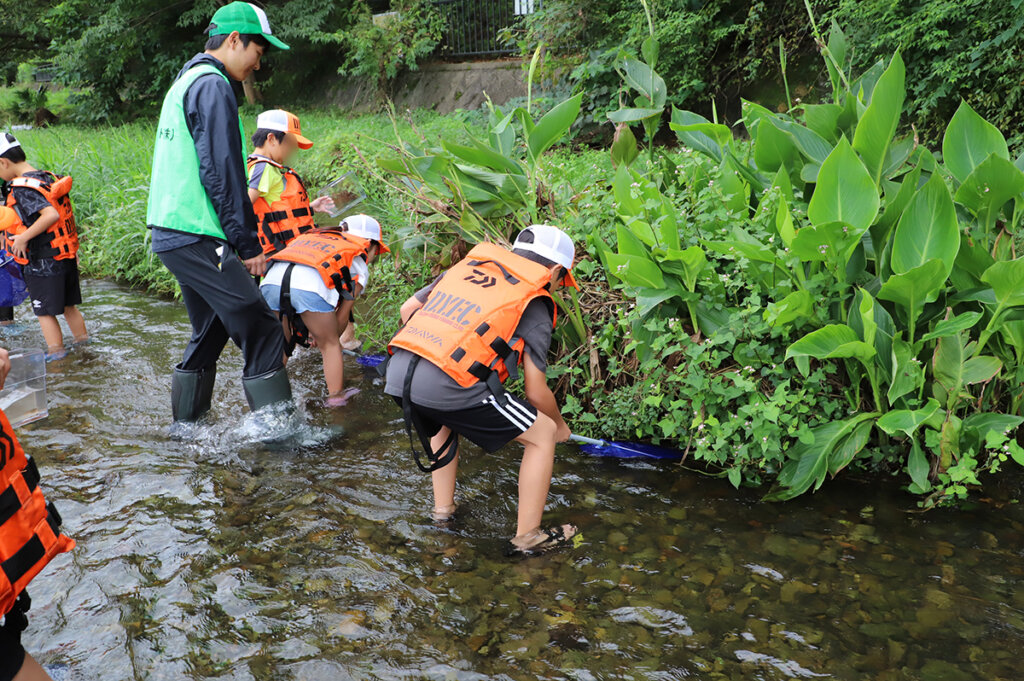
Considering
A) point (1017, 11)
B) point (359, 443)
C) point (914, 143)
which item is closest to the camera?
point (914, 143)

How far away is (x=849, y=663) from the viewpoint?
263 cm

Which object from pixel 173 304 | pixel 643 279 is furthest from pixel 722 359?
pixel 173 304

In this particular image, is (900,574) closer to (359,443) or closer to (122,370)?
(359,443)

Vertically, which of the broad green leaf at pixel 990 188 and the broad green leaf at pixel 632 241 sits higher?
the broad green leaf at pixel 990 188

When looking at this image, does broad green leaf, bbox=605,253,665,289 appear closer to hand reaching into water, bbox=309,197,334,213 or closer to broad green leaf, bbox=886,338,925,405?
broad green leaf, bbox=886,338,925,405

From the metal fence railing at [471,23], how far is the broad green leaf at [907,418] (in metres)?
13.6

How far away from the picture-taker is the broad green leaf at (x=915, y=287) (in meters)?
3.12

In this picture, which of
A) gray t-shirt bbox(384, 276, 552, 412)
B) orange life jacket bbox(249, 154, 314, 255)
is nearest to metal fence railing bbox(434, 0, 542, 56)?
orange life jacket bbox(249, 154, 314, 255)

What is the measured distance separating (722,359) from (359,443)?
79.2 inches

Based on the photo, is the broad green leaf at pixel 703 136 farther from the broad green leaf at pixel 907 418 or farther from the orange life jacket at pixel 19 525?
the orange life jacket at pixel 19 525

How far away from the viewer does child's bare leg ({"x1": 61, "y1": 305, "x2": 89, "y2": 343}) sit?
611cm

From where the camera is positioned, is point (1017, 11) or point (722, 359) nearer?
point (722, 359)

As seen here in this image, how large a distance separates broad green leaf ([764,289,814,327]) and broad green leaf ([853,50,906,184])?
2.46ft

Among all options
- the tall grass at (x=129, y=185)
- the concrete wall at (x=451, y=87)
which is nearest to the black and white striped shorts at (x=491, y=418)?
the tall grass at (x=129, y=185)
